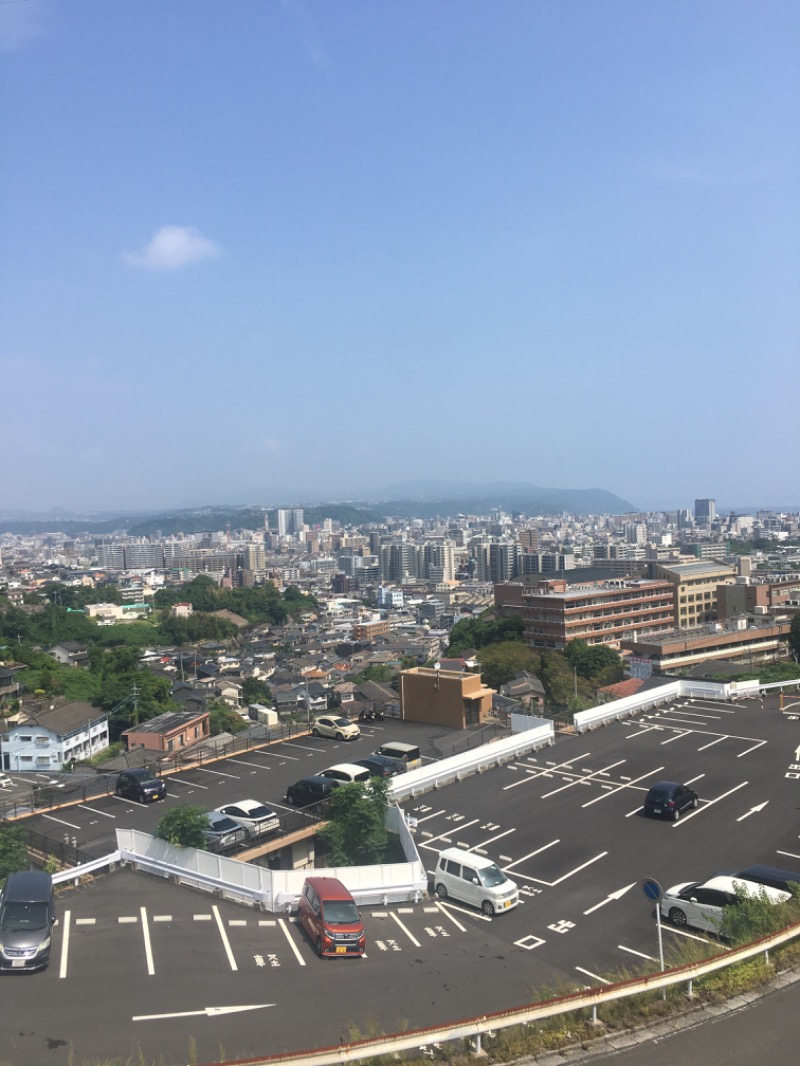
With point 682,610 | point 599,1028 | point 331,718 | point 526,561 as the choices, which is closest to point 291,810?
point 331,718

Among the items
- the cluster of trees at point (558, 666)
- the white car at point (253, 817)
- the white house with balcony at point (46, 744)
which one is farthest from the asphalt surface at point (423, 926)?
the cluster of trees at point (558, 666)

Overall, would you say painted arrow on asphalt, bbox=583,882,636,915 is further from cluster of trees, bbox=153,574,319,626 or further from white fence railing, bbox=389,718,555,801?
cluster of trees, bbox=153,574,319,626

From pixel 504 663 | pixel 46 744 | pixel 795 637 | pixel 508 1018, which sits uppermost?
pixel 508 1018

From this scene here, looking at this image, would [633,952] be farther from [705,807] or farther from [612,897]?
[705,807]

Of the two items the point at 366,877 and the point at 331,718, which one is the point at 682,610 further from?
the point at 366,877

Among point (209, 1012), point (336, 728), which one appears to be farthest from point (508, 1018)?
point (336, 728)

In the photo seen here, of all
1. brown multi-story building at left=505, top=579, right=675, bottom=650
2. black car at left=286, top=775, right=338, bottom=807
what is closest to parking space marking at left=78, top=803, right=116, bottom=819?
black car at left=286, top=775, right=338, bottom=807
